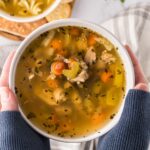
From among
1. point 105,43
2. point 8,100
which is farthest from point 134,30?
point 8,100

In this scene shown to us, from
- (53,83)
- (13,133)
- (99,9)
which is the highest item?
(99,9)

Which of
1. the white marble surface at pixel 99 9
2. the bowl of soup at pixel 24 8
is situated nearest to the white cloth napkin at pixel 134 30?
the white marble surface at pixel 99 9

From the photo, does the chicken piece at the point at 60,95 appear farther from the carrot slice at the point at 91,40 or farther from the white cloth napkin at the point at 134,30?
the white cloth napkin at the point at 134,30

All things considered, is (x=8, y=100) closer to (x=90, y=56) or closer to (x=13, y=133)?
(x=13, y=133)

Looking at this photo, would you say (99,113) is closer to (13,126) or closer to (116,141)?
(116,141)

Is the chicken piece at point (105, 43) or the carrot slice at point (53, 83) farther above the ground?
the chicken piece at point (105, 43)

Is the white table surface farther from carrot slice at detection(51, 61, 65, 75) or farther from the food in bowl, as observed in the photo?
carrot slice at detection(51, 61, 65, 75)
